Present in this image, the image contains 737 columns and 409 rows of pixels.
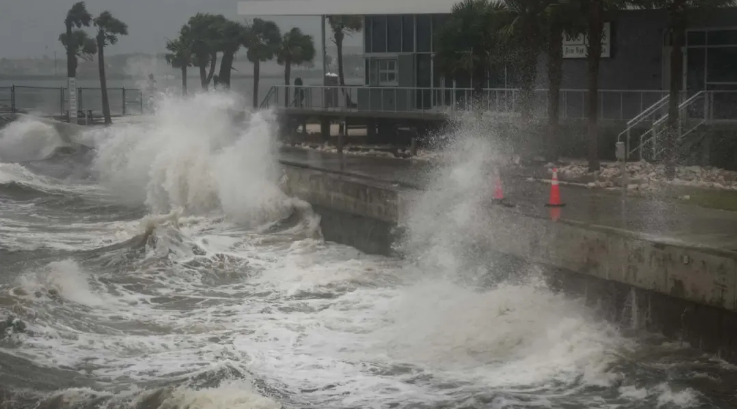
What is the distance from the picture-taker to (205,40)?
61.3m

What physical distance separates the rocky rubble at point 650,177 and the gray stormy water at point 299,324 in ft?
6.85

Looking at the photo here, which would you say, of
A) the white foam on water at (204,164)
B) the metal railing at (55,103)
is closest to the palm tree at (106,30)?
the metal railing at (55,103)

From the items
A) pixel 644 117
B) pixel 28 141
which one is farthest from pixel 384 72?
pixel 28 141

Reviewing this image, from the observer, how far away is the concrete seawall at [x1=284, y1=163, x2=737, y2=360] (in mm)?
11680

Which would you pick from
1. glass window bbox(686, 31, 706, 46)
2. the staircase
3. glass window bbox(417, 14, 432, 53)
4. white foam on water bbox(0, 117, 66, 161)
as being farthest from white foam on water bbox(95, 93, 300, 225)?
glass window bbox(686, 31, 706, 46)

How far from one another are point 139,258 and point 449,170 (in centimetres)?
586

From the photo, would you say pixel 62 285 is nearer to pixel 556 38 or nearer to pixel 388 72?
pixel 556 38

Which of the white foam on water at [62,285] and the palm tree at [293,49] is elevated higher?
the palm tree at [293,49]

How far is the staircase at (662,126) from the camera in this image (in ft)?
70.9

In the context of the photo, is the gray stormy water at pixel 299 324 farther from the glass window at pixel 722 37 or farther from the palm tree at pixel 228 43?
the palm tree at pixel 228 43

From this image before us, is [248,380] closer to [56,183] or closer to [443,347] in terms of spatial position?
[443,347]

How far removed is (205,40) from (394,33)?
2920 centimetres

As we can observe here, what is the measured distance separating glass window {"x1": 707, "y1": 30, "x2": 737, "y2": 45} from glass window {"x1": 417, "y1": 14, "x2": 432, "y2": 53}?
9.89 meters

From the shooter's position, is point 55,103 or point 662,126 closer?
point 662,126
